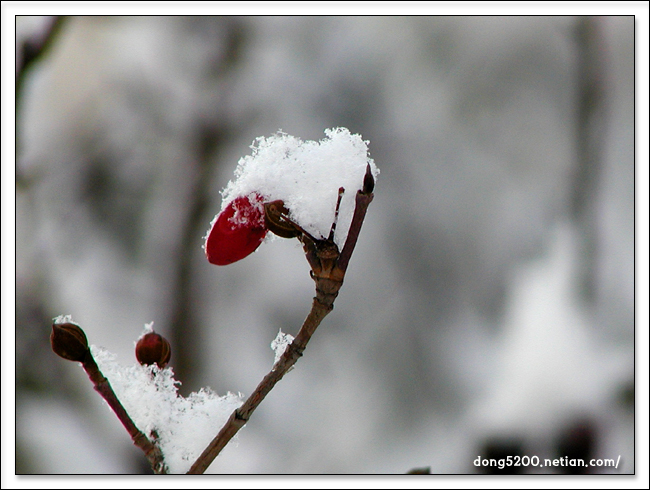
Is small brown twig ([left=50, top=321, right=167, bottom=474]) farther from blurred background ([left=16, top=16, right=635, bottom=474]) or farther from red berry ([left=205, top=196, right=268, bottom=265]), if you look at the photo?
blurred background ([left=16, top=16, right=635, bottom=474])

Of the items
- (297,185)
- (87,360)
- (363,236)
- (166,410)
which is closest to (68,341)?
(87,360)

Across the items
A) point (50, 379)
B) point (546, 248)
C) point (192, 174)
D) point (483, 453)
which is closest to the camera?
point (483, 453)

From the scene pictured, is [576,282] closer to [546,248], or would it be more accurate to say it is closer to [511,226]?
[546,248]

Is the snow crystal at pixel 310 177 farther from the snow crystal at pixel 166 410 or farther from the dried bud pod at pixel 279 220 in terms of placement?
the snow crystal at pixel 166 410

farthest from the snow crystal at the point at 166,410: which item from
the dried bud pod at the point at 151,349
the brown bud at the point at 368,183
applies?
the brown bud at the point at 368,183

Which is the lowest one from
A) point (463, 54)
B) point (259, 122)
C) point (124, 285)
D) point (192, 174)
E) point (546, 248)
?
point (124, 285)

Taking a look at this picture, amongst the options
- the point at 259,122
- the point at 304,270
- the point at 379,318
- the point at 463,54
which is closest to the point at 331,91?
the point at 259,122

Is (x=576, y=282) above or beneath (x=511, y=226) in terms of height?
beneath

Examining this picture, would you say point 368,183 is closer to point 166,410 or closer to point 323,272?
point 323,272

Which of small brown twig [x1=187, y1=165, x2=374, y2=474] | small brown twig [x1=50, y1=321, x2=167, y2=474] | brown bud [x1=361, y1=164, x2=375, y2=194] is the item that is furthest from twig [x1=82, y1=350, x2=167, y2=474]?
brown bud [x1=361, y1=164, x2=375, y2=194]
